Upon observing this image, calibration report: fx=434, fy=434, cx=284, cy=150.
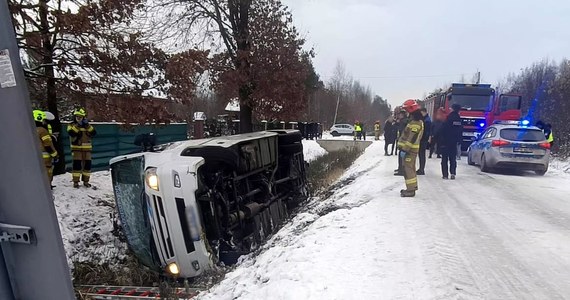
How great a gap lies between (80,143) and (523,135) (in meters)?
11.2

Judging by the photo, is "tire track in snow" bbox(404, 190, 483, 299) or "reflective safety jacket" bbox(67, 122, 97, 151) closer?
"tire track in snow" bbox(404, 190, 483, 299)

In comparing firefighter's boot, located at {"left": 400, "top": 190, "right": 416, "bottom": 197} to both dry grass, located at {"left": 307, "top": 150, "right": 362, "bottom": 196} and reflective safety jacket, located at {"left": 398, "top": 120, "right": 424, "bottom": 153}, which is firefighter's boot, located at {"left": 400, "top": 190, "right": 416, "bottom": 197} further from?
dry grass, located at {"left": 307, "top": 150, "right": 362, "bottom": 196}

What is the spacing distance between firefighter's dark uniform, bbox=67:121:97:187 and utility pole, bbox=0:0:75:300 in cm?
889

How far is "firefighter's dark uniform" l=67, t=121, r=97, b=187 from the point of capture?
9.77 m

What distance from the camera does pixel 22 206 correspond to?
1.59 meters

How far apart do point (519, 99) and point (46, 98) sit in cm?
1767

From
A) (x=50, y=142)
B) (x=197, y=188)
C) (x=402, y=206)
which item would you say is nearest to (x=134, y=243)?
(x=197, y=188)

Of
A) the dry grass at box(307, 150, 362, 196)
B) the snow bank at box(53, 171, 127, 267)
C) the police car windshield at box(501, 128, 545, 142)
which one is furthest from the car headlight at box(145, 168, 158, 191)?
the police car windshield at box(501, 128, 545, 142)

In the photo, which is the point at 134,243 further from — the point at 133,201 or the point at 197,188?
the point at 197,188

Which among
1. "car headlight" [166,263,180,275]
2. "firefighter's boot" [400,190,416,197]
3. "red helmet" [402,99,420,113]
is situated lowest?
"firefighter's boot" [400,190,416,197]

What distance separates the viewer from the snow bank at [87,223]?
7.46 meters

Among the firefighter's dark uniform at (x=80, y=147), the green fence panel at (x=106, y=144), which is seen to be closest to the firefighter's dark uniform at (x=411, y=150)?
the firefighter's dark uniform at (x=80, y=147)

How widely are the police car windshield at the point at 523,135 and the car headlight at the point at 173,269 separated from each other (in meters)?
9.98

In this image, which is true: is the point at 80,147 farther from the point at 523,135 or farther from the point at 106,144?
the point at 523,135
